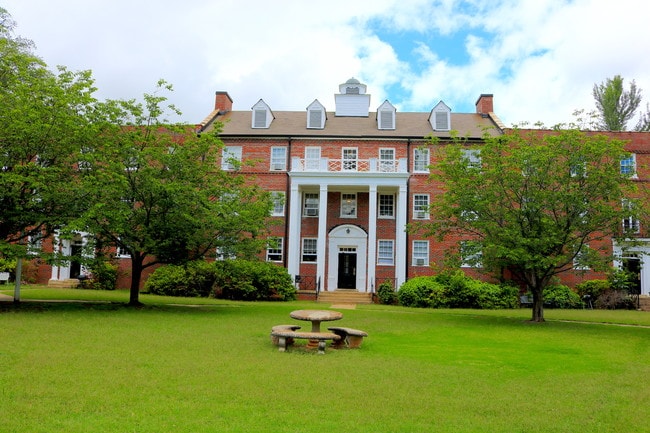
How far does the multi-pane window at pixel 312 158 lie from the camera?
95.1 ft

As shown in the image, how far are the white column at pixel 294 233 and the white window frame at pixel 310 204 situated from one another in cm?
157

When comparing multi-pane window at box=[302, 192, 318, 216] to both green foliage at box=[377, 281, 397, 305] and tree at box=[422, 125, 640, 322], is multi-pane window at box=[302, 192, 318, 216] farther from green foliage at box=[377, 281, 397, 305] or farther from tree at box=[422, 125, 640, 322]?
tree at box=[422, 125, 640, 322]

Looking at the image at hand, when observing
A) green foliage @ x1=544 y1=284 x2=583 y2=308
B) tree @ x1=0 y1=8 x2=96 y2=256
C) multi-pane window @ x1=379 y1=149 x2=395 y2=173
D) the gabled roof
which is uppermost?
the gabled roof

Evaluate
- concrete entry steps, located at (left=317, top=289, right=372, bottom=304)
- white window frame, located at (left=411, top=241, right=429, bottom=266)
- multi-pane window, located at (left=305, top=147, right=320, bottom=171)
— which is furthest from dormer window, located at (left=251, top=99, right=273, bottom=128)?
white window frame, located at (left=411, top=241, right=429, bottom=266)

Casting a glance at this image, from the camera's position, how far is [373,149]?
3009 cm

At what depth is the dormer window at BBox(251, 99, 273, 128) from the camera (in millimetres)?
31688

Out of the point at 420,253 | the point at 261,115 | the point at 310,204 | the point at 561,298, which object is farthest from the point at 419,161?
the point at 561,298

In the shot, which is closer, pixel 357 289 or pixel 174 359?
pixel 174 359

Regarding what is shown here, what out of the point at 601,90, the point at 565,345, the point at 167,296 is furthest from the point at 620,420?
the point at 601,90

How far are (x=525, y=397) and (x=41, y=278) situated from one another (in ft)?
97.9

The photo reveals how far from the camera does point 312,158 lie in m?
29.3

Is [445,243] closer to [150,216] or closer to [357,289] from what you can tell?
[357,289]

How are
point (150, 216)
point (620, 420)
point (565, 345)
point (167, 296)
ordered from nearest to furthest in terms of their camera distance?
point (620, 420), point (565, 345), point (150, 216), point (167, 296)

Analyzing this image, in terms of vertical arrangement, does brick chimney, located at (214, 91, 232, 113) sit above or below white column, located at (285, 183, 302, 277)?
above
